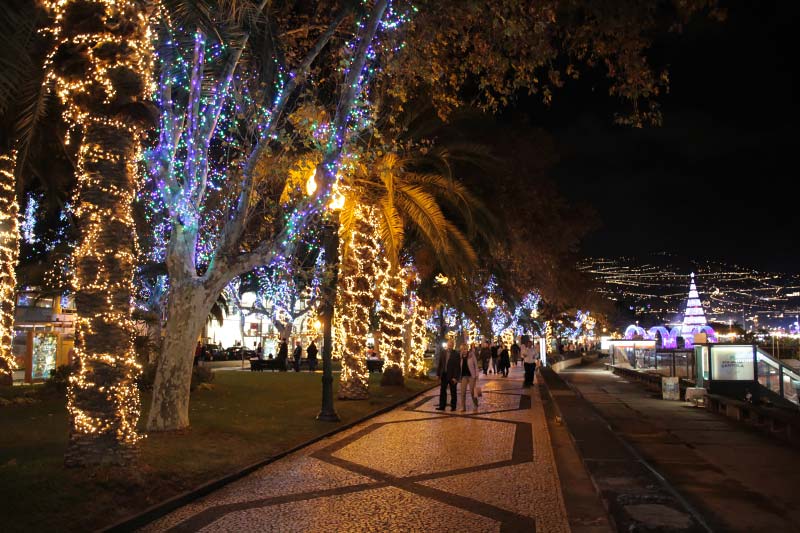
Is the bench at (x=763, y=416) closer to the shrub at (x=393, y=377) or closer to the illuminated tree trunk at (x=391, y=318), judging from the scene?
the shrub at (x=393, y=377)

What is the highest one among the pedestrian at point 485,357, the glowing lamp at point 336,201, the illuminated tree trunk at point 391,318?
the glowing lamp at point 336,201

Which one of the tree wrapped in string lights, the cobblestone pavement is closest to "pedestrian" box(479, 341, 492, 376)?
the cobblestone pavement

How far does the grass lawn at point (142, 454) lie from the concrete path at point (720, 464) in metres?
6.14

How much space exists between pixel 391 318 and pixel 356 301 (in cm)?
506

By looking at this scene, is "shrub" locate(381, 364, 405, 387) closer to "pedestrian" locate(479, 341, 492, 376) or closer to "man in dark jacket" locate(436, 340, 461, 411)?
"man in dark jacket" locate(436, 340, 461, 411)

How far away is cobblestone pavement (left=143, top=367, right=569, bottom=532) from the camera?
712 cm

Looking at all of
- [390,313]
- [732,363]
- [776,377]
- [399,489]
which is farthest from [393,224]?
[776,377]

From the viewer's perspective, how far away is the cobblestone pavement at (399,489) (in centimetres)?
712

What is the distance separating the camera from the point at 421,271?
2817cm

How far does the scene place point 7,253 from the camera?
14844 mm

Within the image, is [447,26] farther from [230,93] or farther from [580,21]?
[230,93]

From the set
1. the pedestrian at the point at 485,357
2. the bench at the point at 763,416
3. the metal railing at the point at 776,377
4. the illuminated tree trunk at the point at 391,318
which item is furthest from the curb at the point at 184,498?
the pedestrian at the point at 485,357

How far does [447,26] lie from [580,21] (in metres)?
2.20

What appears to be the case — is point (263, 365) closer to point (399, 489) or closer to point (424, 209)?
point (424, 209)
